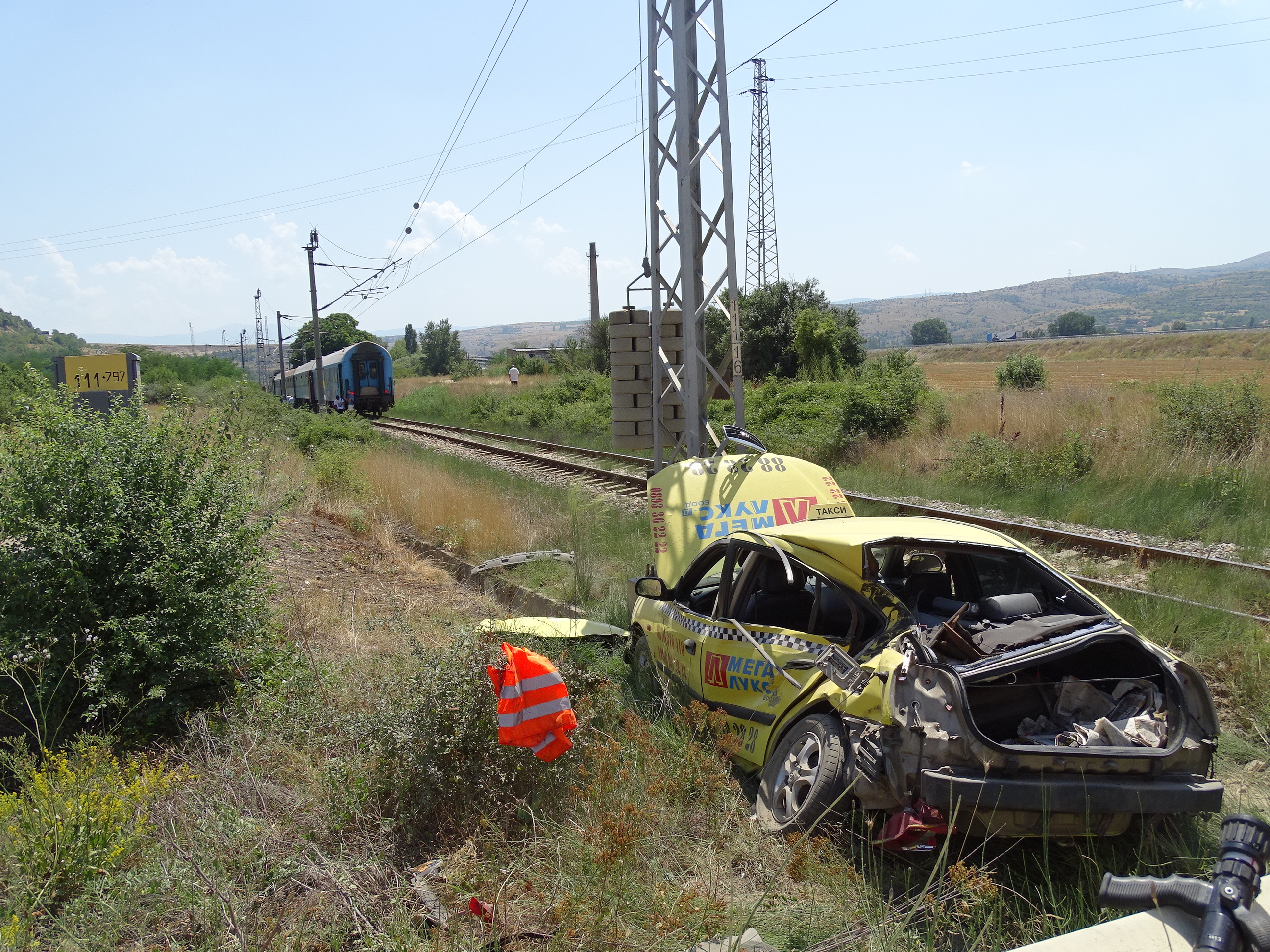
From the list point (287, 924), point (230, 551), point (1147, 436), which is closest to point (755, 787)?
point (287, 924)

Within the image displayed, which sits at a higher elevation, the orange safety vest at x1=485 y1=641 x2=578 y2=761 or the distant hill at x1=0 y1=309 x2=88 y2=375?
the distant hill at x1=0 y1=309 x2=88 y2=375

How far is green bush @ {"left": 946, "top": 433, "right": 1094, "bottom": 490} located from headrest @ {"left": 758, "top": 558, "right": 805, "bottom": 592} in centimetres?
939

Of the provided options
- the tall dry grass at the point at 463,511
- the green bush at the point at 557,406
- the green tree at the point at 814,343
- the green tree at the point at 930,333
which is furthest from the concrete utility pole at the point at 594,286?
the green tree at the point at 930,333

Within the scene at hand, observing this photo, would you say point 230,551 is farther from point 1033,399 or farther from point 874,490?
point 1033,399

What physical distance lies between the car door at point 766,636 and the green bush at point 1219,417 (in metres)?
9.98

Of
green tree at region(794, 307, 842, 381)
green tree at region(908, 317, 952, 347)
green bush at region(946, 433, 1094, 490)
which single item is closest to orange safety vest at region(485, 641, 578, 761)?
green bush at region(946, 433, 1094, 490)

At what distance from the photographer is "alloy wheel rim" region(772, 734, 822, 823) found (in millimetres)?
3734

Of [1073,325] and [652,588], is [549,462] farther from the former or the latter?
[1073,325]

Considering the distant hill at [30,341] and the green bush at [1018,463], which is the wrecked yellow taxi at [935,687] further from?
the distant hill at [30,341]

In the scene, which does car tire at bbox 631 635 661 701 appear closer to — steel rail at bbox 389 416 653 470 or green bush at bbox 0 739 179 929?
green bush at bbox 0 739 179 929

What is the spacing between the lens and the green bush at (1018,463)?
13070 mm

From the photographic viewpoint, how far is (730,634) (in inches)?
188

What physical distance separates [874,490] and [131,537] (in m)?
11.0

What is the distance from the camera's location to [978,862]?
12.1 ft
